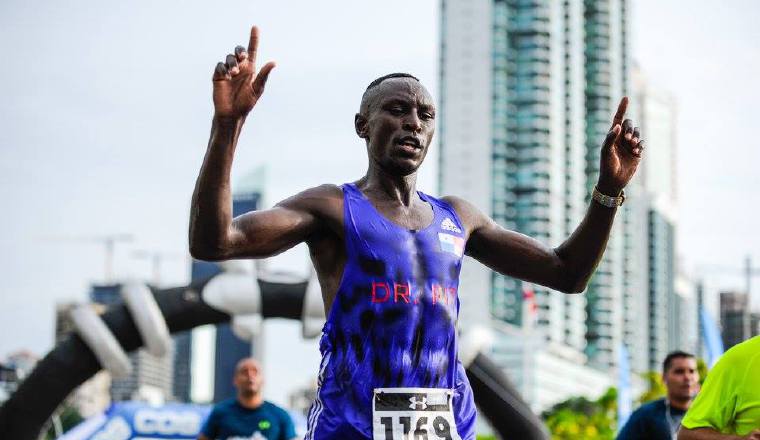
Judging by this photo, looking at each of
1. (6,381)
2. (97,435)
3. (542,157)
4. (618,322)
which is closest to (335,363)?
(97,435)

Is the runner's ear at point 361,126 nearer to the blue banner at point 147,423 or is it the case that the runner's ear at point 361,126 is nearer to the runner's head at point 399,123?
the runner's head at point 399,123

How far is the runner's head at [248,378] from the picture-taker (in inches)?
416

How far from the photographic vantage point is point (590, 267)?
4234 millimetres

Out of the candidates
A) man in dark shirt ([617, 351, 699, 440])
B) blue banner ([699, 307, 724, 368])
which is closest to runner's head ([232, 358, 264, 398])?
man in dark shirt ([617, 351, 699, 440])

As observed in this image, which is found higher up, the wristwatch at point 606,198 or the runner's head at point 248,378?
the wristwatch at point 606,198

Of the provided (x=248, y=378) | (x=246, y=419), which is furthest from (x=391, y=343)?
(x=246, y=419)

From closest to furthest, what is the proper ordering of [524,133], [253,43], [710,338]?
[253,43]
[710,338]
[524,133]

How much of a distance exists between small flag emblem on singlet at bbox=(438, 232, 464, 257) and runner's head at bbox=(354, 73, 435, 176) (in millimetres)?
231

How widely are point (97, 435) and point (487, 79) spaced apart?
Result: 372ft

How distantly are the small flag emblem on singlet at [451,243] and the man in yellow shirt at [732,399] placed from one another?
4.27 feet

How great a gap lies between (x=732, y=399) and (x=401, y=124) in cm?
175

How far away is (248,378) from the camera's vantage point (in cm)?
1063

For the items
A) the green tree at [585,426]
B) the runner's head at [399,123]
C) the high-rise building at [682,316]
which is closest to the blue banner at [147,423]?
the runner's head at [399,123]

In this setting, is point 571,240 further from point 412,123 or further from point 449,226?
point 412,123
